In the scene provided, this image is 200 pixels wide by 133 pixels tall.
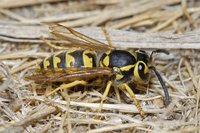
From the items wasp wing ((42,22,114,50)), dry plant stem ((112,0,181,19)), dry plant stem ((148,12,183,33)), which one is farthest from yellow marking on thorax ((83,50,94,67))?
dry plant stem ((148,12,183,33))

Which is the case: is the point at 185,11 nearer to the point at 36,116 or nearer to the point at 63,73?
the point at 63,73

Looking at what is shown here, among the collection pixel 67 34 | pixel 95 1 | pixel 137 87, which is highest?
pixel 95 1

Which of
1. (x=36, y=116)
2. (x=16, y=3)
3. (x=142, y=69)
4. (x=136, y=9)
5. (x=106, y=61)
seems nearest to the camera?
(x=36, y=116)

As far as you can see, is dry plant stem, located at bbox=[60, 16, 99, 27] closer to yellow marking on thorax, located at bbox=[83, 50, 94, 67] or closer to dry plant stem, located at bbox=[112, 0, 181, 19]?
dry plant stem, located at bbox=[112, 0, 181, 19]

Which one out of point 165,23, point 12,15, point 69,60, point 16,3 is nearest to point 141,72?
point 69,60

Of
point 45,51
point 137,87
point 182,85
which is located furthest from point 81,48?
point 182,85

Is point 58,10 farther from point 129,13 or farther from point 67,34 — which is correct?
point 129,13

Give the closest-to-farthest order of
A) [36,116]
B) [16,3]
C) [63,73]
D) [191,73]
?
[36,116]
[63,73]
[191,73]
[16,3]
